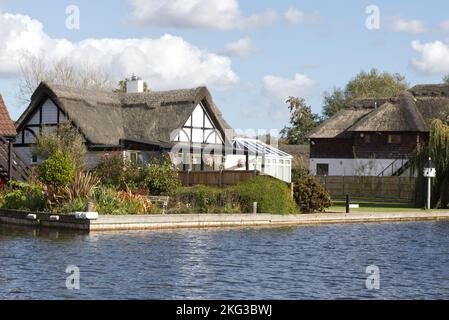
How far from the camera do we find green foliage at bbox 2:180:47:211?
3409cm

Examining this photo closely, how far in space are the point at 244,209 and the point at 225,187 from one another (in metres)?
3.13

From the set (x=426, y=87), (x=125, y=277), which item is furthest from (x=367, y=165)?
(x=125, y=277)

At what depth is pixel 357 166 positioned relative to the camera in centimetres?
7506

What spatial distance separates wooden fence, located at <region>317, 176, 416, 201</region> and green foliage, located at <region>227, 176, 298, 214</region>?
24627mm

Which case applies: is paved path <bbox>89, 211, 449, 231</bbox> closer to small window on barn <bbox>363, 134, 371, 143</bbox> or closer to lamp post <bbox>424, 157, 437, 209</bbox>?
lamp post <bbox>424, 157, 437, 209</bbox>

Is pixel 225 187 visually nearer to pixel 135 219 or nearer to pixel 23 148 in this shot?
pixel 135 219

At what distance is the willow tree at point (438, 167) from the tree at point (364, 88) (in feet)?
191

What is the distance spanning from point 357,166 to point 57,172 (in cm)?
4421

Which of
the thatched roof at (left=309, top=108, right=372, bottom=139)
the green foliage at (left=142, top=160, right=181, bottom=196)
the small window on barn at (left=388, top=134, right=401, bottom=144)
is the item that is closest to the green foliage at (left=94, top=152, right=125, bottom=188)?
the green foliage at (left=142, top=160, right=181, bottom=196)

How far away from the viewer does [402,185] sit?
63250 mm

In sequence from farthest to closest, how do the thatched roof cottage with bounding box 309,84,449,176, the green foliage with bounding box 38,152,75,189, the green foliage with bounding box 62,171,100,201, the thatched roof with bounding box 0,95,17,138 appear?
the thatched roof cottage with bounding box 309,84,449,176, the thatched roof with bounding box 0,95,17,138, the green foliage with bounding box 38,152,75,189, the green foliage with bounding box 62,171,100,201

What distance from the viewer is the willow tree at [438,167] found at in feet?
166

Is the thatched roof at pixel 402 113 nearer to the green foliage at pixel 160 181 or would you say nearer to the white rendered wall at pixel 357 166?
the white rendered wall at pixel 357 166
